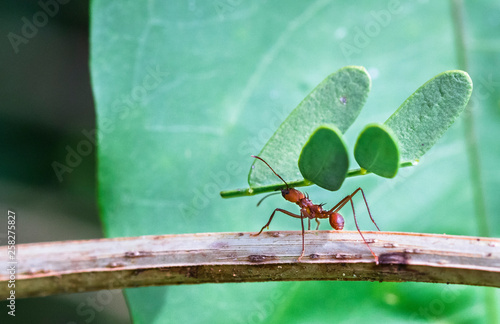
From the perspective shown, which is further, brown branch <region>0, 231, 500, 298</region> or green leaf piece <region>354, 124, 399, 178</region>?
brown branch <region>0, 231, 500, 298</region>

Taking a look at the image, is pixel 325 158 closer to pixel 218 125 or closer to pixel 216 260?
pixel 216 260

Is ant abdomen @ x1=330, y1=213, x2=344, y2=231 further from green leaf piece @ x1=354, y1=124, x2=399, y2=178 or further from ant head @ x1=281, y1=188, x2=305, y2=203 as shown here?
green leaf piece @ x1=354, y1=124, x2=399, y2=178

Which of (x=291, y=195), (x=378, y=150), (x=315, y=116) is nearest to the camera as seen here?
(x=378, y=150)

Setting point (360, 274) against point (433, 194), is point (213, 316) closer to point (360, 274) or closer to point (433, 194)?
point (360, 274)

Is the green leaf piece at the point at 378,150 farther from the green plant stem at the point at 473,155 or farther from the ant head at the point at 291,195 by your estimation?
the green plant stem at the point at 473,155

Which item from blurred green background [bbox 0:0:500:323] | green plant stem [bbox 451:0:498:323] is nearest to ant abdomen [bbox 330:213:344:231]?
blurred green background [bbox 0:0:500:323]

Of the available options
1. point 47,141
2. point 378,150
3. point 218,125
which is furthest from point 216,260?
point 47,141
